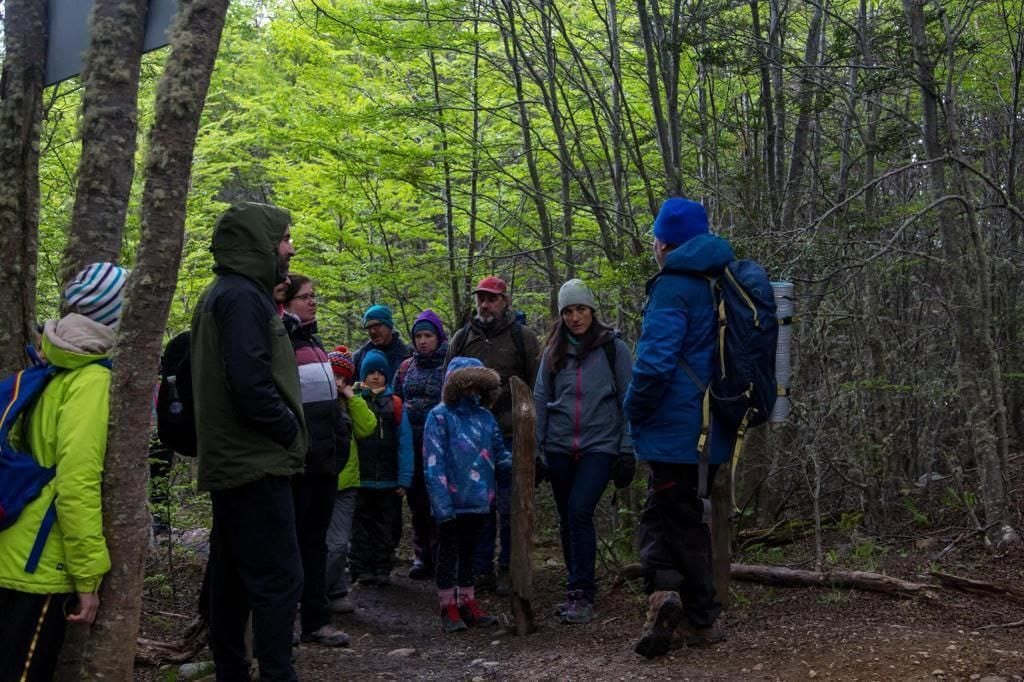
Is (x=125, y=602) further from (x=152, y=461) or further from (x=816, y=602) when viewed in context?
(x=816, y=602)

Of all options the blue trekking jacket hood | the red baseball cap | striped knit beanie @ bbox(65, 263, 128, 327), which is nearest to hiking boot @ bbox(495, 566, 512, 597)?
the red baseball cap

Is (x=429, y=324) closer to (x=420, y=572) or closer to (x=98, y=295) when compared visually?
(x=420, y=572)

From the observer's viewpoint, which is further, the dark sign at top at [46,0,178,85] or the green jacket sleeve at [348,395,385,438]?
the green jacket sleeve at [348,395,385,438]

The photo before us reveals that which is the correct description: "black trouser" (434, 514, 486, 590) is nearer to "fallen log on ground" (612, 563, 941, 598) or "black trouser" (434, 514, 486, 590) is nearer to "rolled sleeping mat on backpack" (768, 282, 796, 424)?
"fallen log on ground" (612, 563, 941, 598)

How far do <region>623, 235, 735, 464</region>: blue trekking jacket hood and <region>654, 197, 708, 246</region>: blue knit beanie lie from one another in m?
0.14

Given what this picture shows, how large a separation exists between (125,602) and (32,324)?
1.67 metres

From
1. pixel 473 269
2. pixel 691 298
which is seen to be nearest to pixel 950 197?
pixel 691 298

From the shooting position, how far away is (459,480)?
671 cm

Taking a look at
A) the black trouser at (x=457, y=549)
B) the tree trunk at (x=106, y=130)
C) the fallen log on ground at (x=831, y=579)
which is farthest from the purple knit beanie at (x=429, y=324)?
the tree trunk at (x=106, y=130)

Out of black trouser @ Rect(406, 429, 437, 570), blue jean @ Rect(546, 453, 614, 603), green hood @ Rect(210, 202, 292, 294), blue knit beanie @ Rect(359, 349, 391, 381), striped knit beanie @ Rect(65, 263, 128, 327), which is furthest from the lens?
black trouser @ Rect(406, 429, 437, 570)

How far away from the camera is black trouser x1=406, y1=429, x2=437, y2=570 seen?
330 inches

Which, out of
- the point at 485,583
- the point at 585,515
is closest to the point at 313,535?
the point at 585,515

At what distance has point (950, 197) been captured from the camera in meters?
5.97

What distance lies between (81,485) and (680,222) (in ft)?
10.7
